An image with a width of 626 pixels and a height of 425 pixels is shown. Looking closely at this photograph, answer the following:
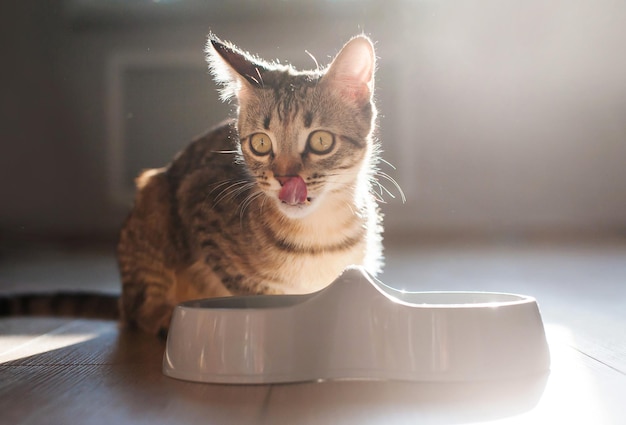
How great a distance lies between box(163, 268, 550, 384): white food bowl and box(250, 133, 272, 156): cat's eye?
1.52ft

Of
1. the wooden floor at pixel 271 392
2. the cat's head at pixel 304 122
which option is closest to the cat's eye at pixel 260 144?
the cat's head at pixel 304 122

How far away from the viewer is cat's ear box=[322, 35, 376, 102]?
50.8 inches

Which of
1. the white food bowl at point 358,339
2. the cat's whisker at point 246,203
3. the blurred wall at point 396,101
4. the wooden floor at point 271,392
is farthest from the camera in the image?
the blurred wall at point 396,101

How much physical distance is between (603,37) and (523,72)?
0.93 metres

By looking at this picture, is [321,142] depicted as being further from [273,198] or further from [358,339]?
[358,339]

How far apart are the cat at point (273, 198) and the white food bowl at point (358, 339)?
383 millimetres

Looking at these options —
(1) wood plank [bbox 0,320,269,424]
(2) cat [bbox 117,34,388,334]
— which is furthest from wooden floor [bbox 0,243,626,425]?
(2) cat [bbox 117,34,388,334]

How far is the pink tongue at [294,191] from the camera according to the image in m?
1.26

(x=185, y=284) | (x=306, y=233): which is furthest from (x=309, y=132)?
(x=185, y=284)

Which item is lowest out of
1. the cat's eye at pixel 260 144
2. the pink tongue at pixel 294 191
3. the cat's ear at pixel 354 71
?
the pink tongue at pixel 294 191

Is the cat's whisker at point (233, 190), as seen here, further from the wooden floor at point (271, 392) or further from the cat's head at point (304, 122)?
the wooden floor at point (271, 392)

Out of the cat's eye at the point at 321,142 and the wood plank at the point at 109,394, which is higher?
the cat's eye at the point at 321,142

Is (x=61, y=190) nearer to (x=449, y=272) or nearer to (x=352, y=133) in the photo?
(x=449, y=272)

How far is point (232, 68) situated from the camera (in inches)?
54.1
